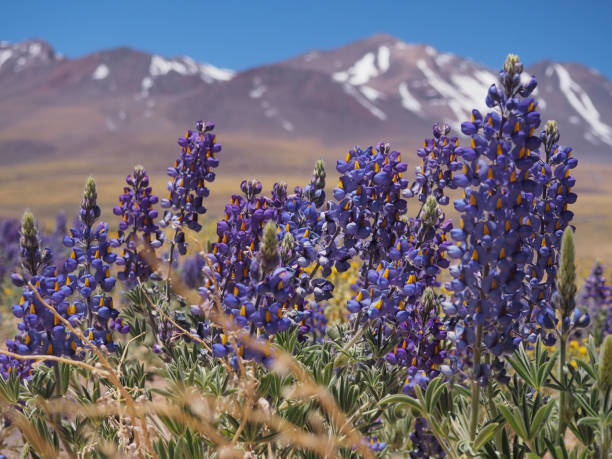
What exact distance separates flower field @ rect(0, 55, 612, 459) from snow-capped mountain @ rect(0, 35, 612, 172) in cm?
6409

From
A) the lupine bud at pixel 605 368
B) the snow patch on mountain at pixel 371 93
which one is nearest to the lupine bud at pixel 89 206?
the lupine bud at pixel 605 368

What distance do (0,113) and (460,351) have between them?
99.8m

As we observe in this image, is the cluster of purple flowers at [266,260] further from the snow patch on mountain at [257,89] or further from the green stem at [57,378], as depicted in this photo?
the snow patch on mountain at [257,89]

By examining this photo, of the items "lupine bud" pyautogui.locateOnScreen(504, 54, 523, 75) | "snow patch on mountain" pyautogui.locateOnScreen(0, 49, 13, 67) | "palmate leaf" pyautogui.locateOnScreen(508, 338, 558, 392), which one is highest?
"snow patch on mountain" pyautogui.locateOnScreen(0, 49, 13, 67)

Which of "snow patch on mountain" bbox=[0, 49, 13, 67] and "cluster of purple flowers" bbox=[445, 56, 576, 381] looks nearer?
"cluster of purple flowers" bbox=[445, 56, 576, 381]

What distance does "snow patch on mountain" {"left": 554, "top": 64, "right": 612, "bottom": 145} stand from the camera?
419 ft

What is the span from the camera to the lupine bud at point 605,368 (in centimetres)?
179

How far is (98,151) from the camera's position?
67188 millimetres

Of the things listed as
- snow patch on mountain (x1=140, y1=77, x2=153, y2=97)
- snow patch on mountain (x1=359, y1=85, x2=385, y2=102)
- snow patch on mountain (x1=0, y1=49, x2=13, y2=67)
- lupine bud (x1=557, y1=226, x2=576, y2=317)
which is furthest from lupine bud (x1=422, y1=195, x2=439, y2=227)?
snow patch on mountain (x1=0, y1=49, x2=13, y2=67)

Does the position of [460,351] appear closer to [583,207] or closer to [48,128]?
[583,207]

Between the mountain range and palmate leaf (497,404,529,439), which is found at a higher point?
the mountain range

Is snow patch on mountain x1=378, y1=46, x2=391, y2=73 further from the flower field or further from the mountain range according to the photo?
the flower field

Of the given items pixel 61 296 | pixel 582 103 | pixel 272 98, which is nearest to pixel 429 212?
pixel 61 296

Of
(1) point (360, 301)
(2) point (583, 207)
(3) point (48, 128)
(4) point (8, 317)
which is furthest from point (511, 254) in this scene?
(3) point (48, 128)
